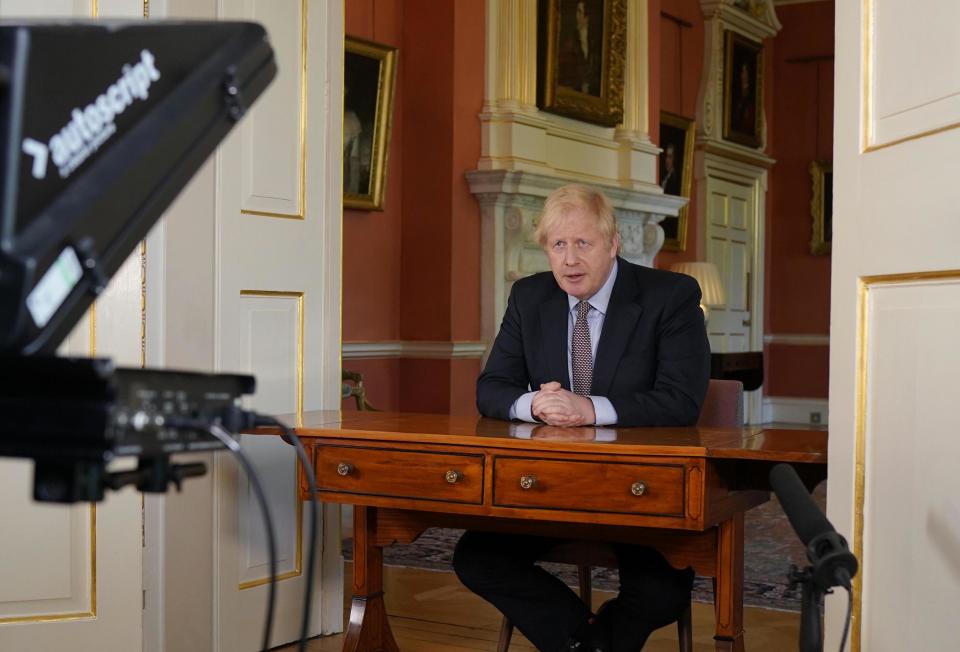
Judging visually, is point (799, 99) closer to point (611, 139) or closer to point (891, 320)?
point (611, 139)

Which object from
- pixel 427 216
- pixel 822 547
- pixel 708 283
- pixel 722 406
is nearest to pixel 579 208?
pixel 722 406

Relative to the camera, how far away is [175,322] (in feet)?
12.7

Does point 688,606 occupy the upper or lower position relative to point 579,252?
lower

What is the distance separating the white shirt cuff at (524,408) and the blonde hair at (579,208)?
50cm

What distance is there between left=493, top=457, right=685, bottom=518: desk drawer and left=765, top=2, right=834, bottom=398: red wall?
34.9 feet

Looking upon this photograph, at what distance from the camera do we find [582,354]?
379cm

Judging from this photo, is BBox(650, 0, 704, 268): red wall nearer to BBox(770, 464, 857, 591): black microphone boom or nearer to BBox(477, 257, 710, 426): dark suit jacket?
BBox(477, 257, 710, 426): dark suit jacket

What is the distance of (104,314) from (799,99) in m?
11.2

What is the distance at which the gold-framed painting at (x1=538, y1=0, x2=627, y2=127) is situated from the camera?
788cm

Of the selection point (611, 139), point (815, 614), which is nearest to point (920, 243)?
point (815, 614)

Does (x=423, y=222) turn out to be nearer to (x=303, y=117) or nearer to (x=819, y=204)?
(x=303, y=117)

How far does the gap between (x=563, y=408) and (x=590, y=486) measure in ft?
1.45

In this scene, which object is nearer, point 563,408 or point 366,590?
point 563,408

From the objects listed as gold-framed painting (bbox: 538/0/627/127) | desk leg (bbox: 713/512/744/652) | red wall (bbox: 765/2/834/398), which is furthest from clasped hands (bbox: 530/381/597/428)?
red wall (bbox: 765/2/834/398)
